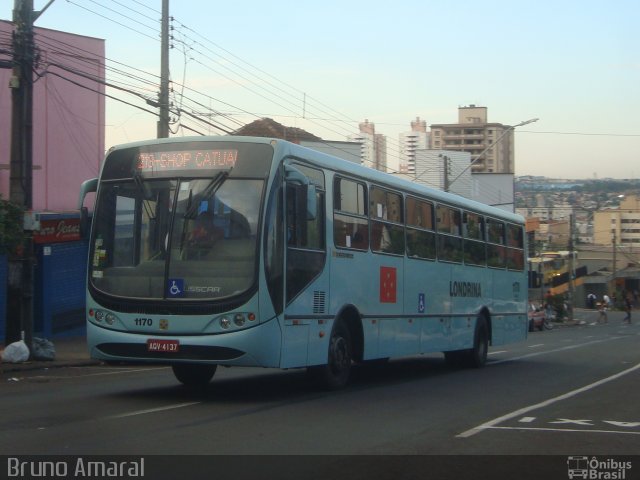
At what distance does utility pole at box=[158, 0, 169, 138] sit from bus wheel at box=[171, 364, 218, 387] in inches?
462

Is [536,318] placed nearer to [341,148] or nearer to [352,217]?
[341,148]

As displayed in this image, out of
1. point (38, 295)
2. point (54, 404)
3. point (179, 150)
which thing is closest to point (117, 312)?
point (54, 404)

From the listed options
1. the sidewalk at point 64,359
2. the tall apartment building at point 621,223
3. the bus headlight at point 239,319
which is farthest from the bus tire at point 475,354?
the tall apartment building at point 621,223

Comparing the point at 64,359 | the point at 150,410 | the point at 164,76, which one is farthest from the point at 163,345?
the point at 164,76

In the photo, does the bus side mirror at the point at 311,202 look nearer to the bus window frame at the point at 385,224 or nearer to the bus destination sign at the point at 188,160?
the bus destination sign at the point at 188,160

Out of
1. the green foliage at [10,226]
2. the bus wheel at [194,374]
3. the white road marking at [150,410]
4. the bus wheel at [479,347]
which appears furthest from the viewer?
the bus wheel at [479,347]

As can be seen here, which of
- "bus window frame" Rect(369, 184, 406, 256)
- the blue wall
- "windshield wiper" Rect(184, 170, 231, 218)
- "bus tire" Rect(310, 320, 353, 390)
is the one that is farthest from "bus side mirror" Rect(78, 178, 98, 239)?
the blue wall

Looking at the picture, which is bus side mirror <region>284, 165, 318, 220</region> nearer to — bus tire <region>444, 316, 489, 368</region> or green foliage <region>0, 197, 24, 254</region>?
green foliage <region>0, 197, 24, 254</region>

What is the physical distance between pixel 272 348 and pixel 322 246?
1.98 metres

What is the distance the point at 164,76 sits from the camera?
24500 millimetres

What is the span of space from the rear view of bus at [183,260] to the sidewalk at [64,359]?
5.99m

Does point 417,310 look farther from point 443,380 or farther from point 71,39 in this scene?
point 71,39
